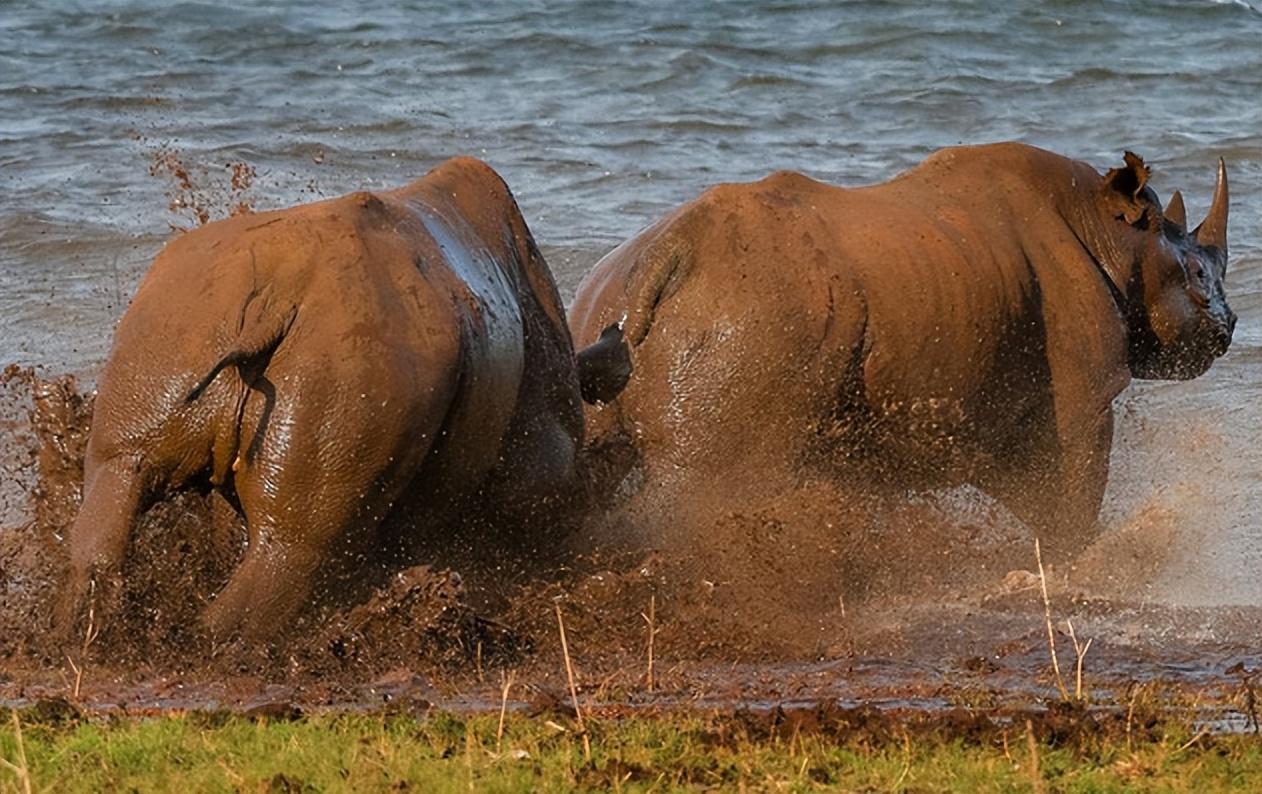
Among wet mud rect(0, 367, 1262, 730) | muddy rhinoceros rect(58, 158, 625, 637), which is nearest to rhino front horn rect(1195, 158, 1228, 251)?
wet mud rect(0, 367, 1262, 730)

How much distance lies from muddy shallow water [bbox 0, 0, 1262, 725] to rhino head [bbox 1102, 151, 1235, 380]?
0.62 metres

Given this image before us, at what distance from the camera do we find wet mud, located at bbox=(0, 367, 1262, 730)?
6.78 m

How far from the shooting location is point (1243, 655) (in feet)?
25.1

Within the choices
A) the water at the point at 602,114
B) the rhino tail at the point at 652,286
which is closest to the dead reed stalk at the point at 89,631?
the rhino tail at the point at 652,286

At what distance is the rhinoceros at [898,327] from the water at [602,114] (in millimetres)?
873

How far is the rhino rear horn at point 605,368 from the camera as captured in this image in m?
8.84

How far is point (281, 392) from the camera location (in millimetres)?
6633

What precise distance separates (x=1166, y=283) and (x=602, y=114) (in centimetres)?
1062

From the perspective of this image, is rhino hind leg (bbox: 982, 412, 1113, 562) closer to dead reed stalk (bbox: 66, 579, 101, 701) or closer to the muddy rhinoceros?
the muddy rhinoceros

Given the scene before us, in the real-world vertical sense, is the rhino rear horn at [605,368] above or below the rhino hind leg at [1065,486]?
above

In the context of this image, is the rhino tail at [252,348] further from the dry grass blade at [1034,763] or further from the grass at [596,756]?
the dry grass blade at [1034,763]

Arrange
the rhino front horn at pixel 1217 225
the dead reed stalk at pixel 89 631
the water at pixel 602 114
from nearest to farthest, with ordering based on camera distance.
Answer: the dead reed stalk at pixel 89 631 → the rhino front horn at pixel 1217 225 → the water at pixel 602 114

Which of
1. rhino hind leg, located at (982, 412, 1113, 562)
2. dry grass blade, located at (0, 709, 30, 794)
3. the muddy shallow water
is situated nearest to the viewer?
dry grass blade, located at (0, 709, 30, 794)

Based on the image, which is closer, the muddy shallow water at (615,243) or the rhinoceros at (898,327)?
the muddy shallow water at (615,243)
